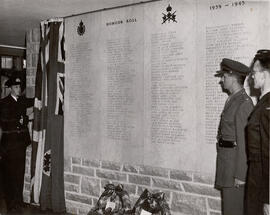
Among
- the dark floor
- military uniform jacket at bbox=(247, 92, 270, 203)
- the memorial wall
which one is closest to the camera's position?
military uniform jacket at bbox=(247, 92, 270, 203)

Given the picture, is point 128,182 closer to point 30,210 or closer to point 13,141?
point 30,210

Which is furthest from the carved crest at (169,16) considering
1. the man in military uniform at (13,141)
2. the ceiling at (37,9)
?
the man in military uniform at (13,141)

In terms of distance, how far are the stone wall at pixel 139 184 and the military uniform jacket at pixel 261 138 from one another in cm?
88

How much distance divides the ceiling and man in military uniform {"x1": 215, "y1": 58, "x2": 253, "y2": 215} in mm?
1342

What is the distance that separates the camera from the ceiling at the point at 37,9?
156 inches

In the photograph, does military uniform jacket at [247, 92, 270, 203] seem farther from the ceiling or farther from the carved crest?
the ceiling

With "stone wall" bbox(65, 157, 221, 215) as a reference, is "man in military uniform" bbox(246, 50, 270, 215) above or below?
above

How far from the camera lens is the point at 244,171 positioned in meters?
2.99

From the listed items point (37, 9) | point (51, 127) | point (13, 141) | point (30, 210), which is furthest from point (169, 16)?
point (30, 210)

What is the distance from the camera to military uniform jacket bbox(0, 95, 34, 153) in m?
4.89

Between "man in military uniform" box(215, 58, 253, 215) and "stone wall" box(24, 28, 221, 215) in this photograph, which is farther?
"stone wall" box(24, 28, 221, 215)

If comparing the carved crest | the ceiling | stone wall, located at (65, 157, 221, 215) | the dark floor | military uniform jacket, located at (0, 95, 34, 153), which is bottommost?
the dark floor

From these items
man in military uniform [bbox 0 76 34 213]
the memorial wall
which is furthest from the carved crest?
man in military uniform [bbox 0 76 34 213]

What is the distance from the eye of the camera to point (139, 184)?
13.1 feet
